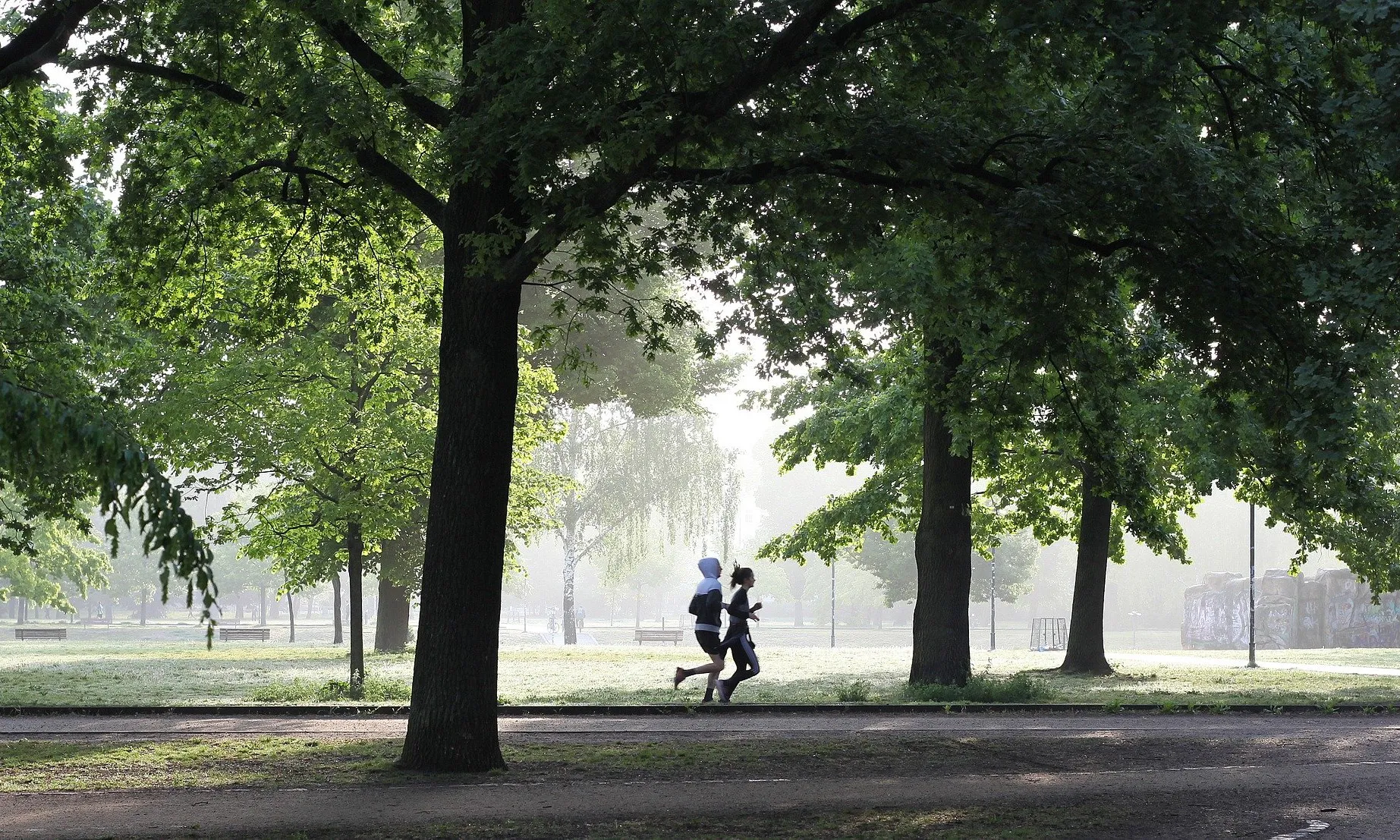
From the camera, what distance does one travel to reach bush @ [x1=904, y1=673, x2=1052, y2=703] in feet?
54.9

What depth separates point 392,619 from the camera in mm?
33875

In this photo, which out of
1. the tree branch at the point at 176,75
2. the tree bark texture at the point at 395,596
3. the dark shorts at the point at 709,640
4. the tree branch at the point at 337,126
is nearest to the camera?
the tree branch at the point at 337,126

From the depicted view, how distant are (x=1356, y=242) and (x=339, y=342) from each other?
585 inches

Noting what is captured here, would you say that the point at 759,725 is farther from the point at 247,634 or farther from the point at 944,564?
the point at 247,634

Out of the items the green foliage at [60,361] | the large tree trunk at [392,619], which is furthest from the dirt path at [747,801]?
the large tree trunk at [392,619]

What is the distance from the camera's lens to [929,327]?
14.4 m

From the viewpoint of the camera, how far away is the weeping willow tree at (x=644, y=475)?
200 ft

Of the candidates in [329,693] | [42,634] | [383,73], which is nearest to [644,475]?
[42,634]

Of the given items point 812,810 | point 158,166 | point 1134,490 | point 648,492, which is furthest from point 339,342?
point 648,492

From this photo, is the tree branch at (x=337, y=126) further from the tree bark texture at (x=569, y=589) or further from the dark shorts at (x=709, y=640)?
the tree bark texture at (x=569, y=589)

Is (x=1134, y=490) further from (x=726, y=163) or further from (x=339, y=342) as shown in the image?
(x=339, y=342)

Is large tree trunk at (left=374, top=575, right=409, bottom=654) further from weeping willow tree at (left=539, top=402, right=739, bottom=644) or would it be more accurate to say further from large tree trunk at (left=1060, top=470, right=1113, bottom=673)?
weeping willow tree at (left=539, top=402, right=739, bottom=644)

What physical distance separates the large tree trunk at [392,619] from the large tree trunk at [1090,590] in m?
16.0

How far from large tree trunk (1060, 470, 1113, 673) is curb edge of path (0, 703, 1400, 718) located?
27.7ft
